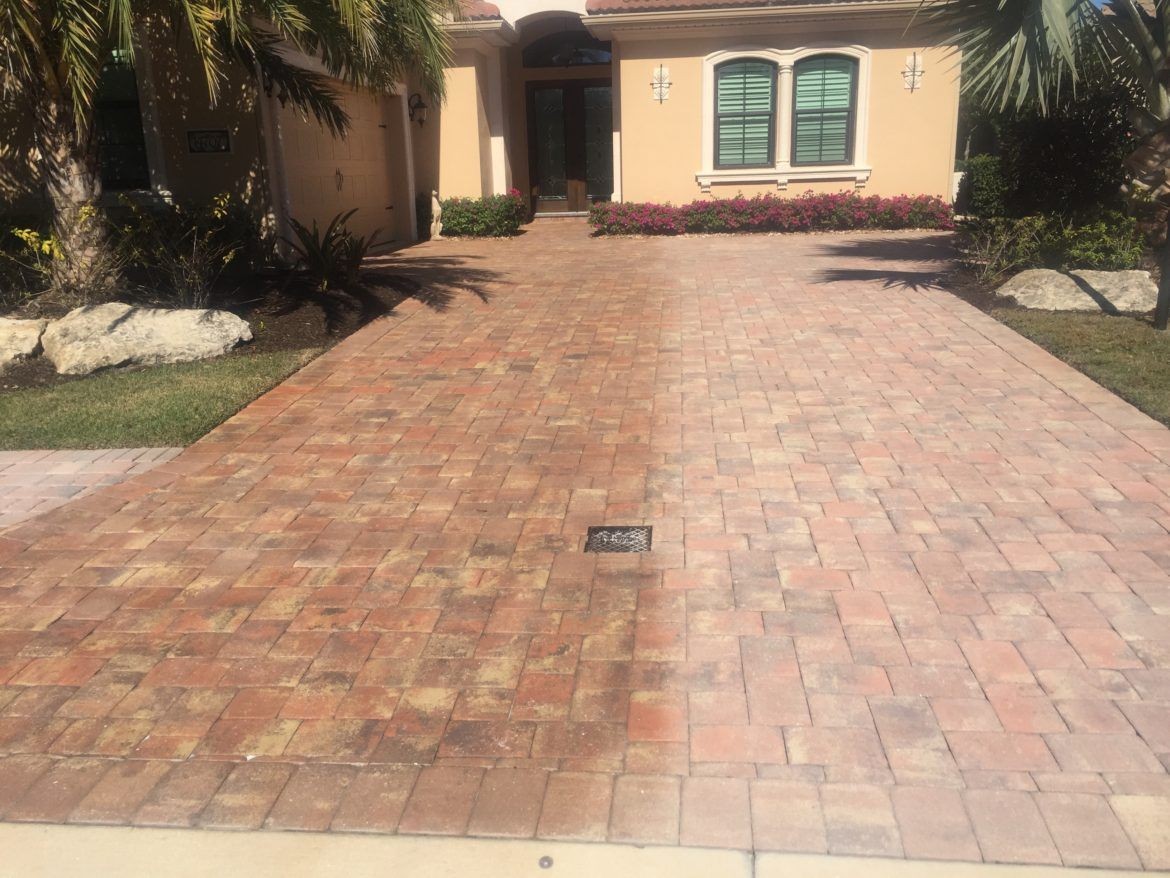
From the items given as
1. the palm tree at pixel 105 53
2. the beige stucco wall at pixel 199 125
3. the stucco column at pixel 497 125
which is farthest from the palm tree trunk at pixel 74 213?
the stucco column at pixel 497 125

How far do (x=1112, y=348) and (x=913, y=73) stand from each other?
11.2m

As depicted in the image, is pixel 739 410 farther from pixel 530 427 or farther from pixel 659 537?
pixel 659 537

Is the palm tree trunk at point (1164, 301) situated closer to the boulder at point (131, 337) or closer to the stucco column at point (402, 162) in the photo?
the boulder at point (131, 337)

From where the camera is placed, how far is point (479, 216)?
18484mm

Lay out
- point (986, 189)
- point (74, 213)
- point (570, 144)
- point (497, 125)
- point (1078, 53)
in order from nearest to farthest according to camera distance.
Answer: point (74, 213) → point (1078, 53) → point (986, 189) → point (497, 125) → point (570, 144)

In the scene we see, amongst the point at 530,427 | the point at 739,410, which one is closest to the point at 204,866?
the point at 530,427

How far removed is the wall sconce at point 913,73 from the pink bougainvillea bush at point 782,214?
2.01m

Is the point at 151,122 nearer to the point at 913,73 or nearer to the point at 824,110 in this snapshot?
the point at 824,110

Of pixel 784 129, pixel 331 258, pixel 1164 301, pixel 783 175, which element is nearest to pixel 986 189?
pixel 783 175

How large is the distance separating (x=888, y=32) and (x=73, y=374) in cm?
1517

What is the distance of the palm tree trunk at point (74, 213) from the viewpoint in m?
9.39

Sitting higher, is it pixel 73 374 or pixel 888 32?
pixel 888 32

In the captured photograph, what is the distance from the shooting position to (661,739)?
347cm

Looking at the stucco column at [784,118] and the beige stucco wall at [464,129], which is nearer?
the stucco column at [784,118]
